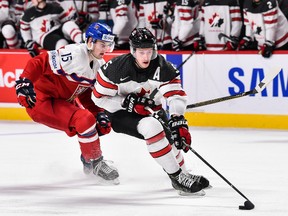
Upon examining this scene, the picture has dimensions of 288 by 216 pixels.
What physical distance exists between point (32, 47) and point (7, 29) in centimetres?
43

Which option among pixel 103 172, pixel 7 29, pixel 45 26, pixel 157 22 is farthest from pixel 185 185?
pixel 7 29

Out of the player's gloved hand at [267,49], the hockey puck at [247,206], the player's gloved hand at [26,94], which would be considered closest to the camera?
the hockey puck at [247,206]

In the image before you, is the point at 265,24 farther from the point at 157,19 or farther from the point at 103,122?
the point at 103,122

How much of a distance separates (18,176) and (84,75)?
794 mm

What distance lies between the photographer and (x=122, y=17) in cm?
830

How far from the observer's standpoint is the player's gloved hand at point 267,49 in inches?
296

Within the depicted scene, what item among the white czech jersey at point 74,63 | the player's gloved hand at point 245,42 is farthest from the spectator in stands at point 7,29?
the white czech jersey at point 74,63

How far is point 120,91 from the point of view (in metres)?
5.10

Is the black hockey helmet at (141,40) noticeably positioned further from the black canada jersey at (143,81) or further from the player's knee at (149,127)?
the player's knee at (149,127)

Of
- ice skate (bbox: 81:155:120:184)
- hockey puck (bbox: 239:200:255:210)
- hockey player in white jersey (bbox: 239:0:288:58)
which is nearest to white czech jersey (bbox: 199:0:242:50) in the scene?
hockey player in white jersey (bbox: 239:0:288:58)

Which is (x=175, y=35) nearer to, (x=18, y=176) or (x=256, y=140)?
(x=256, y=140)

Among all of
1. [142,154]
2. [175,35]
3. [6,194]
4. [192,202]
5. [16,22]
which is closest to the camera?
[192,202]

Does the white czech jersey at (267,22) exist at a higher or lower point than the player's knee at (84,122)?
lower

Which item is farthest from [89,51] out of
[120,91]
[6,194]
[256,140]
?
[256,140]
